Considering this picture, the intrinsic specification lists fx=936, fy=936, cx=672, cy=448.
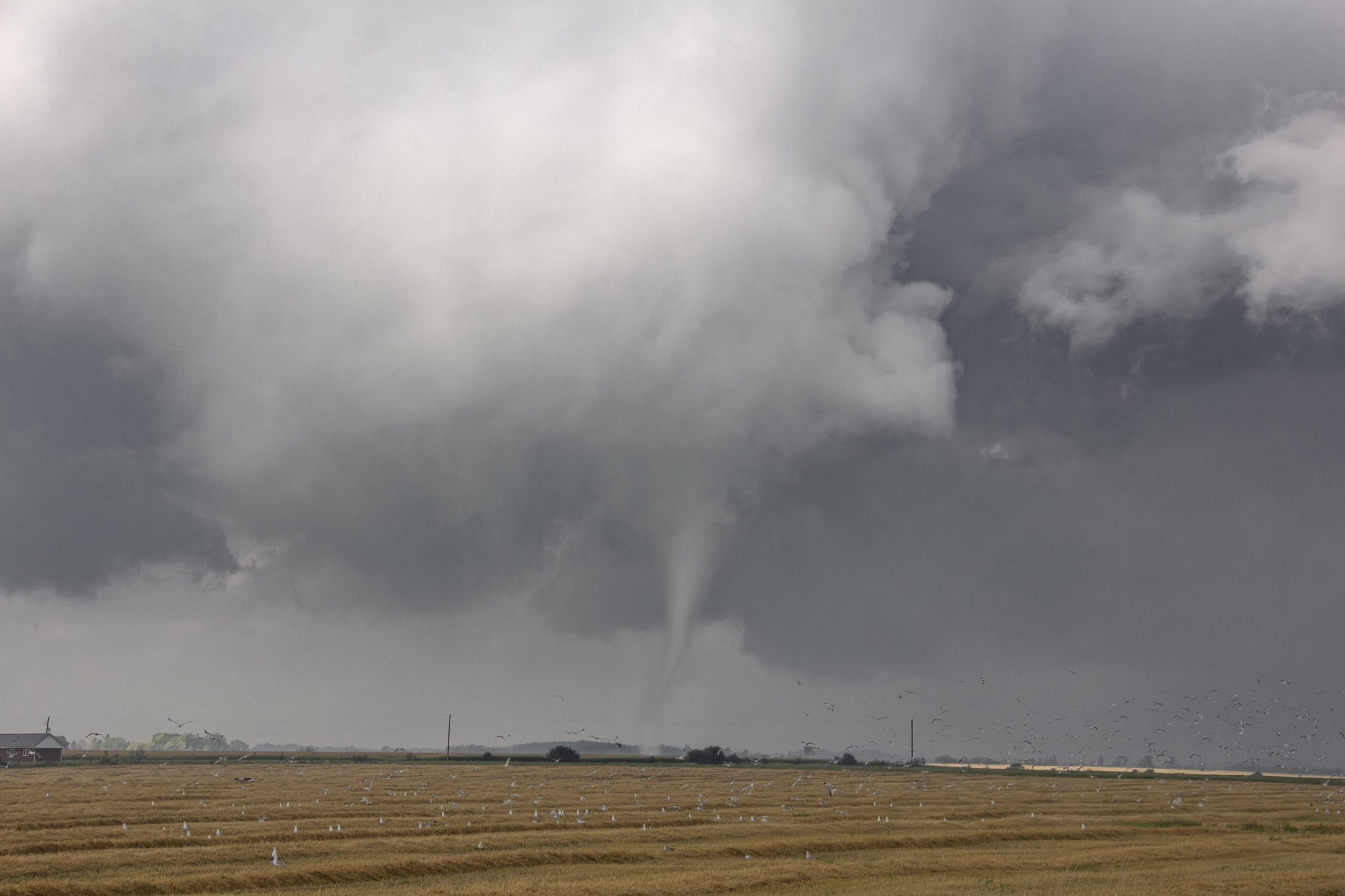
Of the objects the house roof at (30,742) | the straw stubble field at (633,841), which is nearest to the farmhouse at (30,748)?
the house roof at (30,742)

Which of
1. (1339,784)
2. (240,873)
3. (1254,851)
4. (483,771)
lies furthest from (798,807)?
(1339,784)

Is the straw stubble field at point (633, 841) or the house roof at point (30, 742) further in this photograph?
the house roof at point (30, 742)

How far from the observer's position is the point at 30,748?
611ft

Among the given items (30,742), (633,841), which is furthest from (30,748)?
(633,841)

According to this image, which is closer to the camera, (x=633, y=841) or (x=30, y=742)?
(x=633, y=841)

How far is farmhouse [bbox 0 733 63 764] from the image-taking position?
182250 millimetres

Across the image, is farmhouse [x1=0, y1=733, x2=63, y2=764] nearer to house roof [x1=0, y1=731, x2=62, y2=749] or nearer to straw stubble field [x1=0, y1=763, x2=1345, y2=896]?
house roof [x1=0, y1=731, x2=62, y2=749]

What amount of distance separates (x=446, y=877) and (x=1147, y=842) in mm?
46465

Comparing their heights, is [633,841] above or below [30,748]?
above

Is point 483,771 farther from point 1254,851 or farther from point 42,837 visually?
point 1254,851

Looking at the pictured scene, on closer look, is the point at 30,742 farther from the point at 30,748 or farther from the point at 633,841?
the point at 633,841

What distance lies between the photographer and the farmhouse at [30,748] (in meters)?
182

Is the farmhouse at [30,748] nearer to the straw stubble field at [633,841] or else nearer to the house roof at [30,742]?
the house roof at [30,742]

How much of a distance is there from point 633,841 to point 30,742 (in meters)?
189
